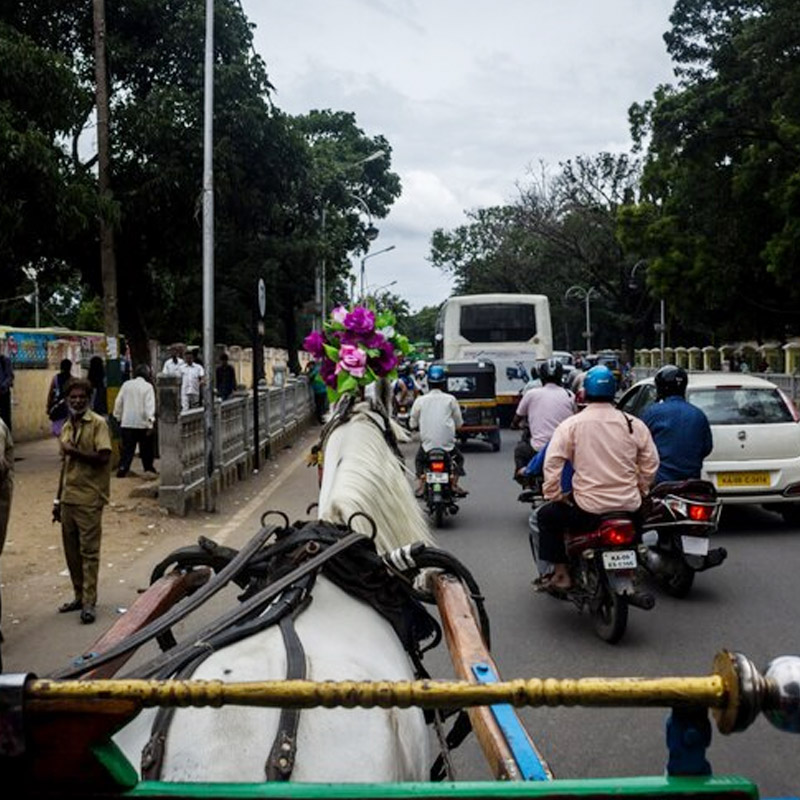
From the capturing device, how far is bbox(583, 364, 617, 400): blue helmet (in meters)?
6.08

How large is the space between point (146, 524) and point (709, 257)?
23.8 metres

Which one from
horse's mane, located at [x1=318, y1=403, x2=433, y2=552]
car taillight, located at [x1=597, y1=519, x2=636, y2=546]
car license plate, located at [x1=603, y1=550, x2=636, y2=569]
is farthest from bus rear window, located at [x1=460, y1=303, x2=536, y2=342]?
horse's mane, located at [x1=318, y1=403, x2=433, y2=552]

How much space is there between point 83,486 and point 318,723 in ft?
16.5

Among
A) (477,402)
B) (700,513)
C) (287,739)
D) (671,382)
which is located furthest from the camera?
(477,402)

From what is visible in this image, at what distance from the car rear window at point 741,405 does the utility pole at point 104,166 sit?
335 inches

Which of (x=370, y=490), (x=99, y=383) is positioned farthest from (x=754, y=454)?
(x=99, y=383)

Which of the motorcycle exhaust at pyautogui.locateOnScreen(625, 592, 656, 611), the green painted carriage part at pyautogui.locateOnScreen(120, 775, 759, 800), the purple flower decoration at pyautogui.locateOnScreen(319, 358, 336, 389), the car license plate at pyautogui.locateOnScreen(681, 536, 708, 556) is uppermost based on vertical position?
the purple flower decoration at pyautogui.locateOnScreen(319, 358, 336, 389)

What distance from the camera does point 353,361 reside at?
5785mm

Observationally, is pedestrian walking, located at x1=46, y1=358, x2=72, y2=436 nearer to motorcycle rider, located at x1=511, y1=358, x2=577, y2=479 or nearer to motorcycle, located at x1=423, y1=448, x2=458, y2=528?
motorcycle, located at x1=423, y1=448, x2=458, y2=528

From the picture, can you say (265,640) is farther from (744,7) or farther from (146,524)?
(744,7)

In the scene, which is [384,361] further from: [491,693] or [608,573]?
[491,693]

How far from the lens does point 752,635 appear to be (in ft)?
19.8

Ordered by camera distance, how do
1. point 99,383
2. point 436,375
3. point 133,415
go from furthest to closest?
point 99,383 < point 133,415 < point 436,375

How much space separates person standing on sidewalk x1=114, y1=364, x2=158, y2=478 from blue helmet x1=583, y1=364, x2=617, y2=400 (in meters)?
8.09
